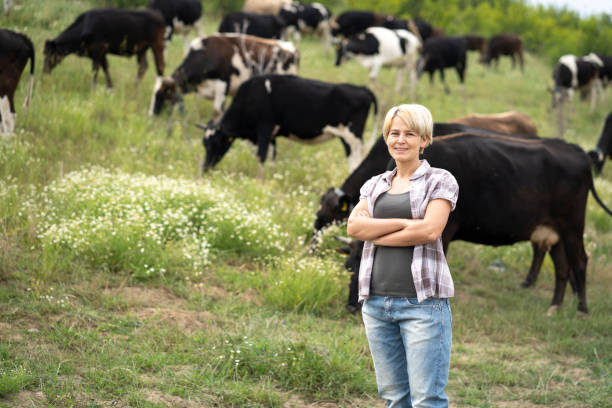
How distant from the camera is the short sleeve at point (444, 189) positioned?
336cm

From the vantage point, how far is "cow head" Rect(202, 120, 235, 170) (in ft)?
35.8

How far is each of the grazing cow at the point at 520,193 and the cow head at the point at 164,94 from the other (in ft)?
24.2

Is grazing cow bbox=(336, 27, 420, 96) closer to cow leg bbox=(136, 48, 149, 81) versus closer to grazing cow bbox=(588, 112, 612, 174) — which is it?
grazing cow bbox=(588, 112, 612, 174)

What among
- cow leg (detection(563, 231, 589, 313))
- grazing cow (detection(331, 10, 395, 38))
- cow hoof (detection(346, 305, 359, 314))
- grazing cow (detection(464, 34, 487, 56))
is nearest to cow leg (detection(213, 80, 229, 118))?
cow hoof (detection(346, 305, 359, 314))

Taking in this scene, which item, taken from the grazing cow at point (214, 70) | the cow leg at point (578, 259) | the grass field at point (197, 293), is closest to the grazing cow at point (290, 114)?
the grass field at point (197, 293)

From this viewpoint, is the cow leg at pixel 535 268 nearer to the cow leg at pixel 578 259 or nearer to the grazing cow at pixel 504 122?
the cow leg at pixel 578 259

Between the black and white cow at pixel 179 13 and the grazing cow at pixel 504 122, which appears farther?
the black and white cow at pixel 179 13

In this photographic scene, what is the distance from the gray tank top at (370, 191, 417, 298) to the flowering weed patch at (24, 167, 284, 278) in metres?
Result: 3.49

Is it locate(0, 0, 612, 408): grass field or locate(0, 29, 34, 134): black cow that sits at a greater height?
locate(0, 29, 34, 134): black cow

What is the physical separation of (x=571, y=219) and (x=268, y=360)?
3988mm

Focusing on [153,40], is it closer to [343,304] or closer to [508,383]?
[343,304]

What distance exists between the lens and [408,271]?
3.35 metres

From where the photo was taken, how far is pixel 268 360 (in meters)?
4.98

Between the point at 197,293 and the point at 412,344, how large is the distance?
3558 mm
